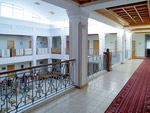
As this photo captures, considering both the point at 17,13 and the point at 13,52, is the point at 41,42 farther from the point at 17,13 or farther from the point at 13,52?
the point at 17,13

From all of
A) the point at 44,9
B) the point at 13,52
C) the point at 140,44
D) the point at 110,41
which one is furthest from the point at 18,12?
the point at 140,44

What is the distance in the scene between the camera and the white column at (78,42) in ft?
13.6

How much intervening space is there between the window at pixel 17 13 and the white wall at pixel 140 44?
10.7 metres

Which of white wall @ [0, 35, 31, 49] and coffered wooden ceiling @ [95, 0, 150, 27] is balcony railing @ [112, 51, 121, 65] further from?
white wall @ [0, 35, 31, 49]

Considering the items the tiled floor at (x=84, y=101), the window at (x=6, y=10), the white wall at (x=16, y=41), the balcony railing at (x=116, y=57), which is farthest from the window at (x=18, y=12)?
the tiled floor at (x=84, y=101)

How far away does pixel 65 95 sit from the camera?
145 inches

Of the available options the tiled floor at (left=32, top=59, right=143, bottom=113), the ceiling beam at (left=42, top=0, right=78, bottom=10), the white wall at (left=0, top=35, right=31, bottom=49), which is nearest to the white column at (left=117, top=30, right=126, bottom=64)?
the tiled floor at (left=32, top=59, right=143, bottom=113)

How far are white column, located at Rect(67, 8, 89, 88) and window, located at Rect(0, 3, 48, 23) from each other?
8043 mm

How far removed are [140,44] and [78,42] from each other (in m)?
13.0

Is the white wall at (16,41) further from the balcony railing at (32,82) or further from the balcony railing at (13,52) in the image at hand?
the balcony railing at (32,82)

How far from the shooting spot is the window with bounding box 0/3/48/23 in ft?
33.1

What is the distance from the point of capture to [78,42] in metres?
4.15

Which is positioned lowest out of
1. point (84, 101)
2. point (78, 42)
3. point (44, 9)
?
point (84, 101)

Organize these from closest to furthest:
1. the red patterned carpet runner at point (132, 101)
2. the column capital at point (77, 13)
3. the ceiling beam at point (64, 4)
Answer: the red patterned carpet runner at point (132, 101)
the ceiling beam at point (64, 4)
the column capital at point (77, 13)
